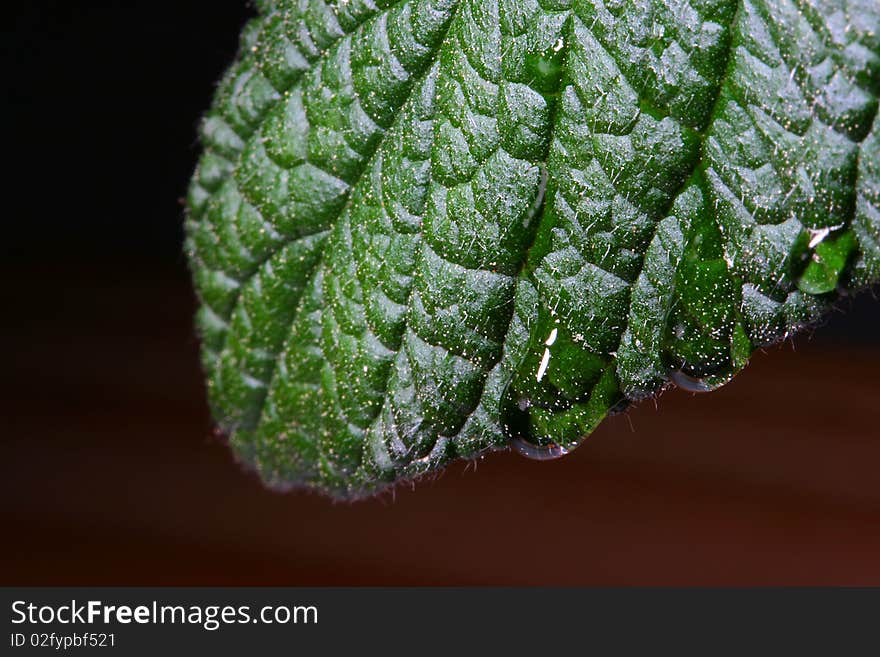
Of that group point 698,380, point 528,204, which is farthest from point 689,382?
point 528,204

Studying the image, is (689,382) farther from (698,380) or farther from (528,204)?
(528,204)

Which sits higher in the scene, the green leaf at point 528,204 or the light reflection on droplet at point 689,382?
the green leaf at point 528,204

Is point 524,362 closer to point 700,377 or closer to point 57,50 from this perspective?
point 700,377

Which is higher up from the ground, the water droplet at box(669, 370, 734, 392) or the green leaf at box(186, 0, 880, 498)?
the green leaf at box(186, 0, 880, 498)

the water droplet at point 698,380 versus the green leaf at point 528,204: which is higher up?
the green leaf at point 528,204

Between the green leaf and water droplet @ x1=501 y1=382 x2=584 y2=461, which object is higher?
the green leaf

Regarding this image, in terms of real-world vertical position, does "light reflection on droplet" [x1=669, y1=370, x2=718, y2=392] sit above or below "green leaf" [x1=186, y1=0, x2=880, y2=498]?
below

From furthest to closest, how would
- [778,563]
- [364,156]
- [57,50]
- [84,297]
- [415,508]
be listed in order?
[84,297] < [57,50] < [415,508] < [778,563] < [364,156]

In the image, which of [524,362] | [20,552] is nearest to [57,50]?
[20,552]
